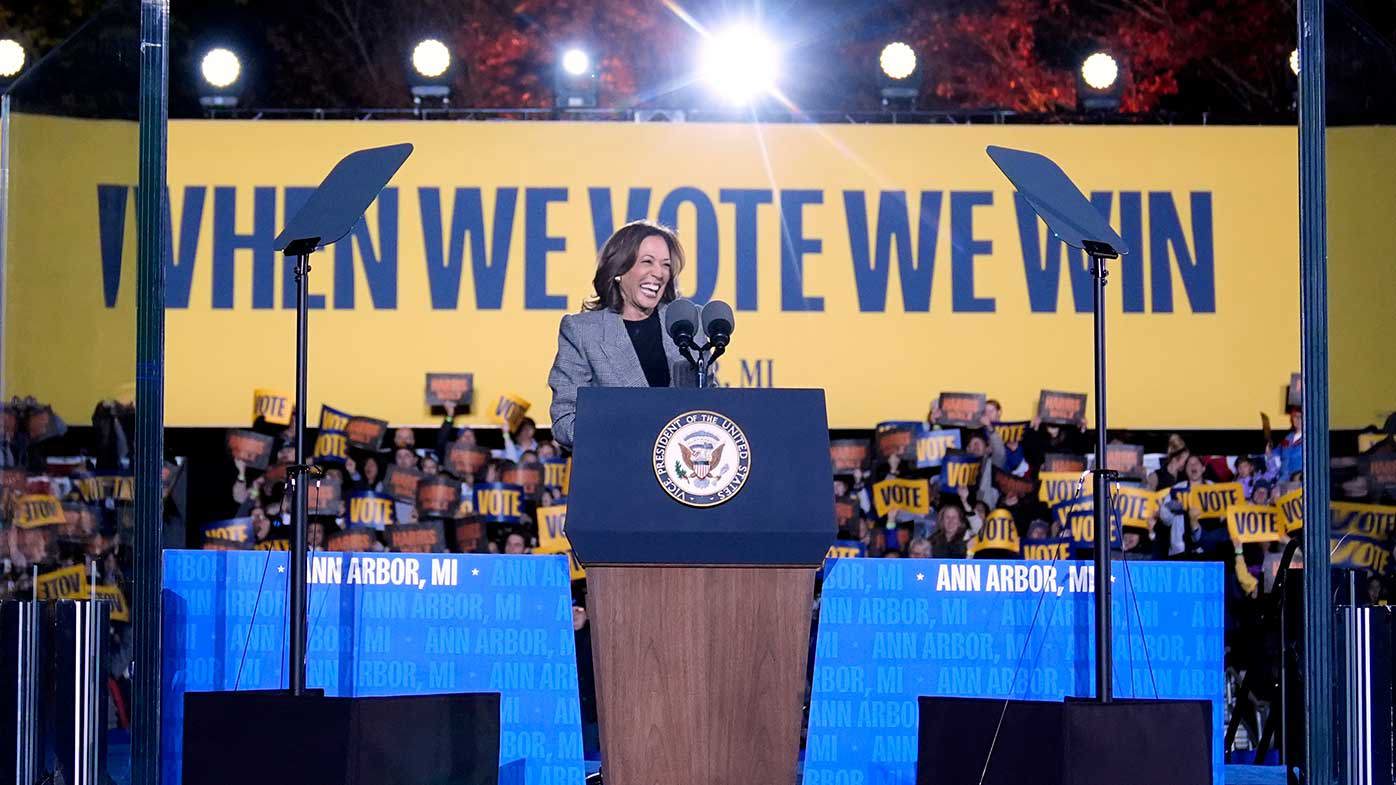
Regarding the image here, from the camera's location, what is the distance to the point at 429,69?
11828mm

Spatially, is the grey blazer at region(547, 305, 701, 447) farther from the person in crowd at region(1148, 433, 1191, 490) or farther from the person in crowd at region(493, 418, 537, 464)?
the person in crowd at region(1148, 433, 1191, 490)

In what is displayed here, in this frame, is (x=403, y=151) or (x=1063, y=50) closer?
(x=403, y=151)

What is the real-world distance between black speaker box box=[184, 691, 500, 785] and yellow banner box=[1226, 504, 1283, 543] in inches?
246

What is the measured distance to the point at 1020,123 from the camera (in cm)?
1187

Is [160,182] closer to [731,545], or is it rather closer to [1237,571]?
[731,545]

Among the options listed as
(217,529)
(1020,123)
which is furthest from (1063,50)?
(217,529)

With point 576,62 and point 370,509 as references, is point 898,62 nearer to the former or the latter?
point 576,62

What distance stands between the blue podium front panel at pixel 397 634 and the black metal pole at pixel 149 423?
3.40 feet

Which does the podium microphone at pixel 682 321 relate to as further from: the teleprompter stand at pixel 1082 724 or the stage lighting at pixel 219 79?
the stage lighting at pixel 219 79

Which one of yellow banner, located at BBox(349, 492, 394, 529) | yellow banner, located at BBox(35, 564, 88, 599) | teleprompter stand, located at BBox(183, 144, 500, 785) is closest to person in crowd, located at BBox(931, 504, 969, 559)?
yellow banner, located at BBox(349, 492, 394, 529)

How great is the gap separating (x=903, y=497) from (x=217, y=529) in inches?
166

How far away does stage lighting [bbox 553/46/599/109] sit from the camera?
1195 centimetres

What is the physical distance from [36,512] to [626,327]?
1963mm

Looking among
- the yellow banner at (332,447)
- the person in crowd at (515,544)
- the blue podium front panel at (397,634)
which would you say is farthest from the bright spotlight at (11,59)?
the yellow banner at (332,447)
